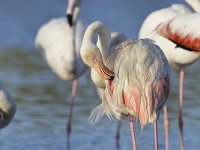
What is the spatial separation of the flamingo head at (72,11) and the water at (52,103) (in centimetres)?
92

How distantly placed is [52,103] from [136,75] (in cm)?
362

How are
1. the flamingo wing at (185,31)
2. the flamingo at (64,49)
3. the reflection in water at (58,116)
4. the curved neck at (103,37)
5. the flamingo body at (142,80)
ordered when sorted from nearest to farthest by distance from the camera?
the flamingo body at (142,80)
the curved neck at (103,37)
the flamingo wing at (185,31)
the reflection in water at (58,116)
the flamingo at (64,49)

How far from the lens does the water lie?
8.35 m

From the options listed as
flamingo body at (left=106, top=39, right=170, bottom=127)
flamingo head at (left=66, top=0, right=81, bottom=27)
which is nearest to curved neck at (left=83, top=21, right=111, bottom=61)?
flamingo body at (left=106, top=39, right=170, bottom=127)

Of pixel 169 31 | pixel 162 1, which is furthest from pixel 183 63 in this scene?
pixel 162 1

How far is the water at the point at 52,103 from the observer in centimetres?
835

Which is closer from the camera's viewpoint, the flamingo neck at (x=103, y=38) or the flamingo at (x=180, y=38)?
the flamingo neck at (x=103, y=38)

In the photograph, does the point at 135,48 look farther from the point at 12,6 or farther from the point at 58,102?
the point at 12,6

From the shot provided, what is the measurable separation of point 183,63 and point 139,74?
2079 mm

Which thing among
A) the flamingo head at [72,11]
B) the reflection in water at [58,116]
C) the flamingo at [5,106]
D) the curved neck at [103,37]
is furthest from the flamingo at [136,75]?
the flamingo head at [72,11]

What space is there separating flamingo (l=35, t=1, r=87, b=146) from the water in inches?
14.1

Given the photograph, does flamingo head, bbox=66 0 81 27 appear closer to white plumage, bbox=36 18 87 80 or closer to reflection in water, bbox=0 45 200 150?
white plumage, bbox=36 18 87 80

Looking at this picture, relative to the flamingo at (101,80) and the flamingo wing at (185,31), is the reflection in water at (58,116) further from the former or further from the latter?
the flamingo wing at (185,31)

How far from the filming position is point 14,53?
13461mm
